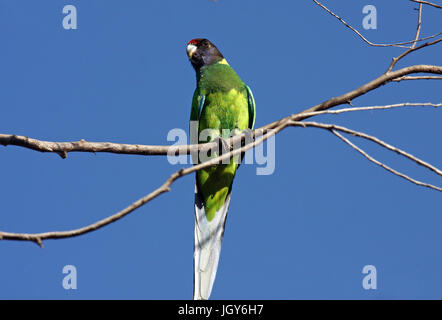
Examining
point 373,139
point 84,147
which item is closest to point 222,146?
point 84,147

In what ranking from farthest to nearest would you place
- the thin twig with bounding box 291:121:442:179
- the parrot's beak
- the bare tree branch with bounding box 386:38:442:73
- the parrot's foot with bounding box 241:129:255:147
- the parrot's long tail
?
the parrot's beak < the parrot's foot with bounding box 241:129:255:147 < the parrot's long tail < the bare tree branch with bounding box 386:38:442:73 < the thin twig with bounding box 291:121:442:179

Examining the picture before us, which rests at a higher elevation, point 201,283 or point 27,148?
point 27,148

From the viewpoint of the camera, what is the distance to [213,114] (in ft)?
15.9

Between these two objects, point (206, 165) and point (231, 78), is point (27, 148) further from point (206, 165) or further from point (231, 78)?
point (231, 78)

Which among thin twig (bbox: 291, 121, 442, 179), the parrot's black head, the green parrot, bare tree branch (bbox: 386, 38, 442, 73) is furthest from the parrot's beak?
thin twig (bbox: 291, 121, 442, 179)

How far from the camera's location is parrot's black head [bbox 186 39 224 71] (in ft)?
18.5

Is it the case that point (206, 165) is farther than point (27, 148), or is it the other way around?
point (27, 148)

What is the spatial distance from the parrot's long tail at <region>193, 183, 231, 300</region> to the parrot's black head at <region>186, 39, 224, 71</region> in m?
1.53

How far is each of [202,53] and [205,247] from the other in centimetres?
240

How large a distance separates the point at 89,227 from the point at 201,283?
2237 mm

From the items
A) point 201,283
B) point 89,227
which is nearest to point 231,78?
point 201,283

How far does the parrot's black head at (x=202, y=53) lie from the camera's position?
5.65 m

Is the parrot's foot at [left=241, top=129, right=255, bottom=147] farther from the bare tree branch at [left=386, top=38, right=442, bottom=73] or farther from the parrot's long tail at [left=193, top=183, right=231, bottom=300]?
the bare tree branch at [left=386, top=38, right=442, bottom=73]
